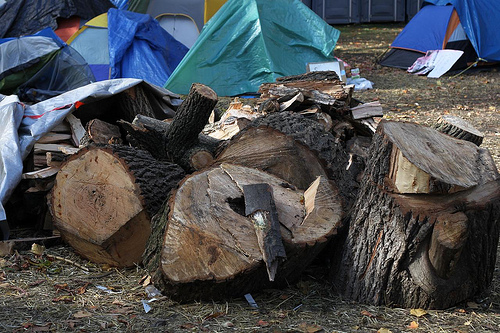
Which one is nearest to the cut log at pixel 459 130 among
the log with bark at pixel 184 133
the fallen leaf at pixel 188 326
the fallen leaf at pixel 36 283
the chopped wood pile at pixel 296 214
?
the chopped wood pile at pixel 296 214

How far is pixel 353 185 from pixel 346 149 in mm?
708

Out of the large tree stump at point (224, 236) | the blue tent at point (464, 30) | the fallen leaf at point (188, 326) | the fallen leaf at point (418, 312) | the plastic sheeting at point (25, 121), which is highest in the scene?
the plastic sheeting at point (25, 121)

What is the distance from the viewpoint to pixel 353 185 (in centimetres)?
342

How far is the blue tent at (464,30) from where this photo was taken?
1070 cm

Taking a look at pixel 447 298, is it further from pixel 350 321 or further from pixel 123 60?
pixel 123 60

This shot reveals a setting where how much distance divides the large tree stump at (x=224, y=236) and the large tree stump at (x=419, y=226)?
0.21 meters

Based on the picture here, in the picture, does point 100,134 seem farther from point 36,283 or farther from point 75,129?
point 36,283

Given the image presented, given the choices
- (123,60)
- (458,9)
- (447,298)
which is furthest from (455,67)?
(447,298)

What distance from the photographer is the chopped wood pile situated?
8.52 ft

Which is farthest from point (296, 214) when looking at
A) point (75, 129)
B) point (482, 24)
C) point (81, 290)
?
point (482, 24)

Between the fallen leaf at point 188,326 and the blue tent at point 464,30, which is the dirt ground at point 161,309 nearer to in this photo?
the fallen leaf at point 188,326

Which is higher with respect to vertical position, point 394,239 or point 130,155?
point 130,155

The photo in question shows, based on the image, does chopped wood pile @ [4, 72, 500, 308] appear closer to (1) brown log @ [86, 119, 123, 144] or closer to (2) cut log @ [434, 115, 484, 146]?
(2) cut log @ [434, 115, 484, 146]

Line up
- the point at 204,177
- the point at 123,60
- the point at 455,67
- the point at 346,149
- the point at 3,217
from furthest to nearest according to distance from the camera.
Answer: the point at 455,67 → the point at 123,60 → the point at 346,149 → the point at 3,217 → the point at 204,177
